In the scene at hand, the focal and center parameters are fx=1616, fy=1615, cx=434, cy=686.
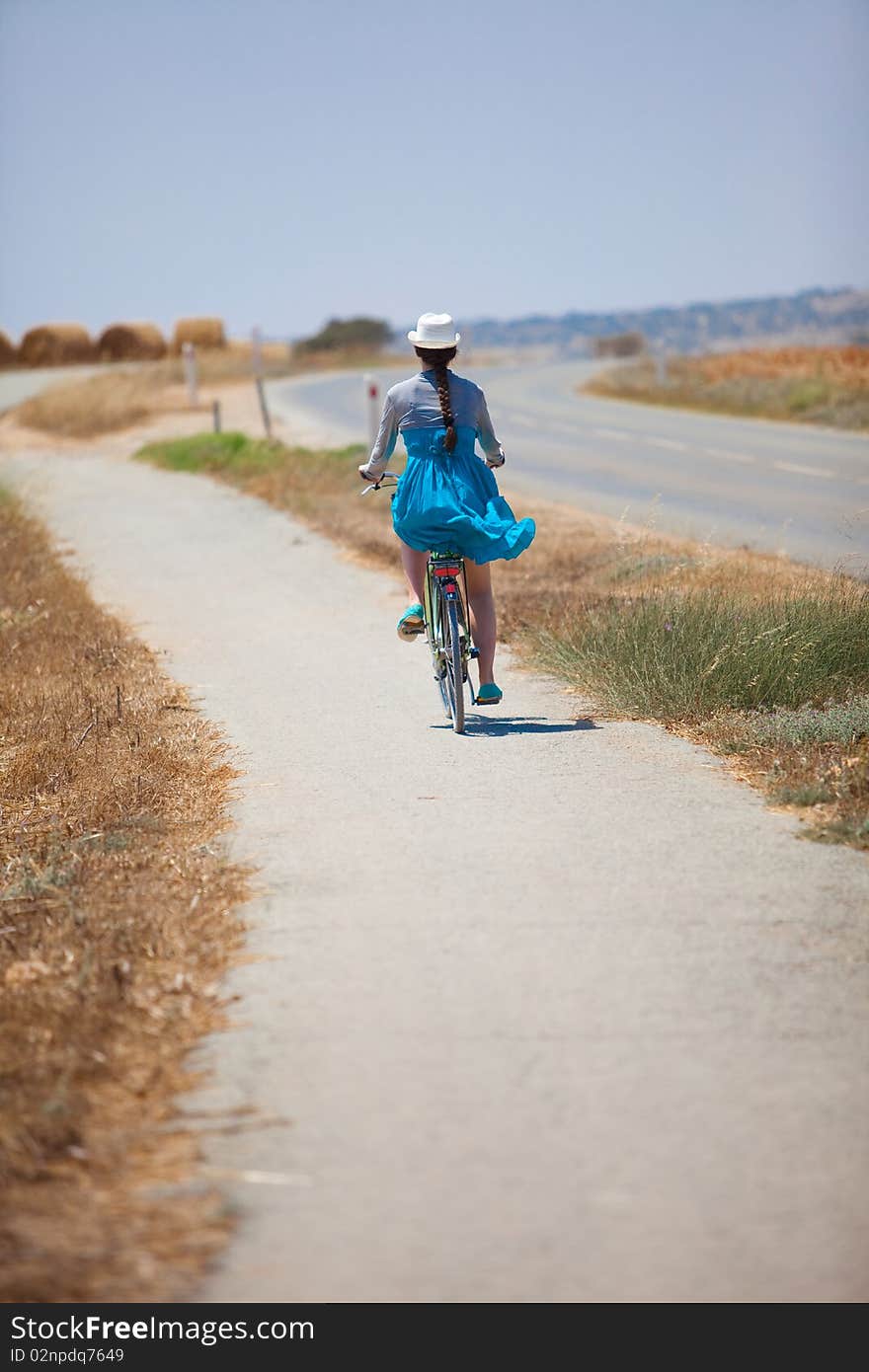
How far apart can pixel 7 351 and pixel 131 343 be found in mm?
4973

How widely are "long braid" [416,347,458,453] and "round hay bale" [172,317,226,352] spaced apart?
54.4m

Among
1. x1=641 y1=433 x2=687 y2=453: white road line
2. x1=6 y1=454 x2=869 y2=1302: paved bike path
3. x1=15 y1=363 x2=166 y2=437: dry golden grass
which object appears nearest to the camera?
x1=6 y1=454 x2=869 y2=1302: paved bike path

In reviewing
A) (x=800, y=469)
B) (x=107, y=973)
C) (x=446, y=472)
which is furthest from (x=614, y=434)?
(x=107, y=973)

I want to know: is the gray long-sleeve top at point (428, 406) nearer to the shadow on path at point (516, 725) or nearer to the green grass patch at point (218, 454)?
the shadow on path at point (516, 725)

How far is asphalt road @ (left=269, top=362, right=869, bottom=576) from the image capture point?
1392cm

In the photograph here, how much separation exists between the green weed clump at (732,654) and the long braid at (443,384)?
1.44 meters

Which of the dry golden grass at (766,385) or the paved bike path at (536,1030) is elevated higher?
the paved bike path at (536,1030)

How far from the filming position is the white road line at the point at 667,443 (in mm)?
23288

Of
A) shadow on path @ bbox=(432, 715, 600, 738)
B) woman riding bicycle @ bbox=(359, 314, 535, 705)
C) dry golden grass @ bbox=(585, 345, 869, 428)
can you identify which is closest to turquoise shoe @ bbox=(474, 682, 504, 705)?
woman riding bicycle @ bbox=(359, 314, 535, 705)

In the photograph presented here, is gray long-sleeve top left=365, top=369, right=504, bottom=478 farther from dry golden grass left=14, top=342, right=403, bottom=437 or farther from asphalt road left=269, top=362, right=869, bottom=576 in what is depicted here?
dry golden grass left=14, top=342, right=403, bottom=437

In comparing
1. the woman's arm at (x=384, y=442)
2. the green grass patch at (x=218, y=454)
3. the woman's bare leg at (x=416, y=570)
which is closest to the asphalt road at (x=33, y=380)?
the green grass patch at (x=218, y=454)

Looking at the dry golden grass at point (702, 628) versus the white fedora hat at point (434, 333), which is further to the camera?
the white fedora hat at point (434, 333)
